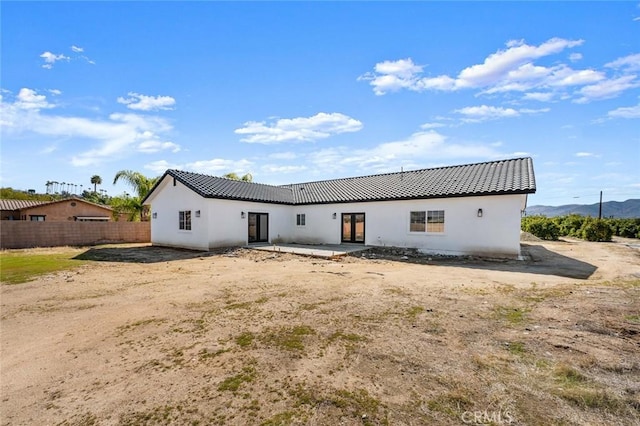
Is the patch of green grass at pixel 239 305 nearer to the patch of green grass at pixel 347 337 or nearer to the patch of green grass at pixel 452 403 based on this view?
the patch of green grass at pixel 347 337

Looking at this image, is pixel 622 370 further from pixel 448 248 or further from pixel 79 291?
pixel 448 248

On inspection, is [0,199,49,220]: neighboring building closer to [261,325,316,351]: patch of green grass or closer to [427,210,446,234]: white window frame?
[427,210,446,234]: white window frame

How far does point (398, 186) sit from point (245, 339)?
47.1ft

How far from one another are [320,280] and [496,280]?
16.5 feet

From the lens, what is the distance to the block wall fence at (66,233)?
1770cm

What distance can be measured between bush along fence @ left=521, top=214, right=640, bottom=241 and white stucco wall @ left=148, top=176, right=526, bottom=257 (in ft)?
48.9

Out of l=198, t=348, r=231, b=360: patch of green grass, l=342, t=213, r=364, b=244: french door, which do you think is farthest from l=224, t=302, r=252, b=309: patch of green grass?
l=342, t=213, r=364, b=244: french door

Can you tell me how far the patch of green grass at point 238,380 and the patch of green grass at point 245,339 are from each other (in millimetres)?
719

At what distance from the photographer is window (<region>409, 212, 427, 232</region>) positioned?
605 inches

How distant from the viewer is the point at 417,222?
1556 centimetres

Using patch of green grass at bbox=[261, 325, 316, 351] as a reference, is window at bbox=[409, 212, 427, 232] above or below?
above

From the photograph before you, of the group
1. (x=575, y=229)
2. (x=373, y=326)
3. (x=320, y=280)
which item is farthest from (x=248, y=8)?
(x=575, y=229)

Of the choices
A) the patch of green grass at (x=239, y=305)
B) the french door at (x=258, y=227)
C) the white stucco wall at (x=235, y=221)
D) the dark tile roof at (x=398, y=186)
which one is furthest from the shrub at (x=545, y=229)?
the patch of green grass at (x=239, y=305)

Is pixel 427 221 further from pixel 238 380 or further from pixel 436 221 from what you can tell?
pixel 238 380
